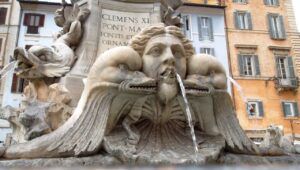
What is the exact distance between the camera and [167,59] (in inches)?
110

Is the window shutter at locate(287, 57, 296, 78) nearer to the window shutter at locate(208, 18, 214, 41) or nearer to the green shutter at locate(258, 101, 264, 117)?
the green shutter at locate(258, 101, 264, 117)

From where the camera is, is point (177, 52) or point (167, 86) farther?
point (177, 52)

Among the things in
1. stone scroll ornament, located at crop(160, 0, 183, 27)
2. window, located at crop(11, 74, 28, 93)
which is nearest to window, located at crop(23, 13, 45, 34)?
window, located at crop(11, 74, 28, 93)

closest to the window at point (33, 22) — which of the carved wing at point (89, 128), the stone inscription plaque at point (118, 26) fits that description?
the stone inscription plaque at point (118, 26)

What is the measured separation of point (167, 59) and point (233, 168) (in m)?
1.54

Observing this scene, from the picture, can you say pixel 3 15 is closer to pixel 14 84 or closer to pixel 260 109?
pixel 14 84

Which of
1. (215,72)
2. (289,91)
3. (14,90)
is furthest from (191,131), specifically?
(289,91)

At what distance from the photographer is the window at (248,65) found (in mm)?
23281

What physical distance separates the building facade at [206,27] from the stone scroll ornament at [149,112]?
20.6 metres

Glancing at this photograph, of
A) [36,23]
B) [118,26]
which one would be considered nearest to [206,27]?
[36,23]

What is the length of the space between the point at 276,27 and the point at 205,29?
5961 millimetres

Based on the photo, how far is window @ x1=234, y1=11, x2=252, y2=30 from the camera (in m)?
25.1

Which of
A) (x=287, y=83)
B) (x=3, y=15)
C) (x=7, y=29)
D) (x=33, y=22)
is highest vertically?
(x=3, y=15)

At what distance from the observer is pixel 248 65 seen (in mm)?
23578
